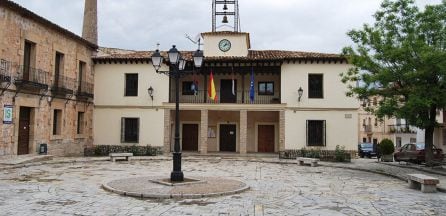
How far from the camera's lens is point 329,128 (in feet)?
77.6

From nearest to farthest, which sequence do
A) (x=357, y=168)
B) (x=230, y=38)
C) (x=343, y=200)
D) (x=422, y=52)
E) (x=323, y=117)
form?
1. (x=343, y=200)
2. (x=422, y=52)
3. (x=357, y=168)
4. (x=323, y=117)
5. (x=230, y=38)

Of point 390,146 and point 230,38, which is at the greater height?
point 230,38

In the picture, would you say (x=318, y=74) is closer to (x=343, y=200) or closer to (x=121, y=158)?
(x=121, y=158)

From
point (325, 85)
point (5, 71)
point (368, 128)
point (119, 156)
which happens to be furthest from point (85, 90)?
point (368, 128)

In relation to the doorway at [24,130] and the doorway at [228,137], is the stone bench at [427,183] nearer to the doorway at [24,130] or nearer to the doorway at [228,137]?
the doorway at [24,130]

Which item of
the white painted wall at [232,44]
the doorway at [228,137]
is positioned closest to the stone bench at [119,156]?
the doorway at [228,137]

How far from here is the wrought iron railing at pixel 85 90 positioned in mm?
23109

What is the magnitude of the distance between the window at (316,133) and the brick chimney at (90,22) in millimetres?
20226

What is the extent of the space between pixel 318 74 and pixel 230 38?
18.6 ft

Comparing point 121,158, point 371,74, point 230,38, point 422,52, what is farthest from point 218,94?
point 422,52

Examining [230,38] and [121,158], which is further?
[230,38]

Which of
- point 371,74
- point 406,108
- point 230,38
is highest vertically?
point 230,38

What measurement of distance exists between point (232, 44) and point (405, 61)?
12.4 metres

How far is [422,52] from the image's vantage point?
1380 centimetres
